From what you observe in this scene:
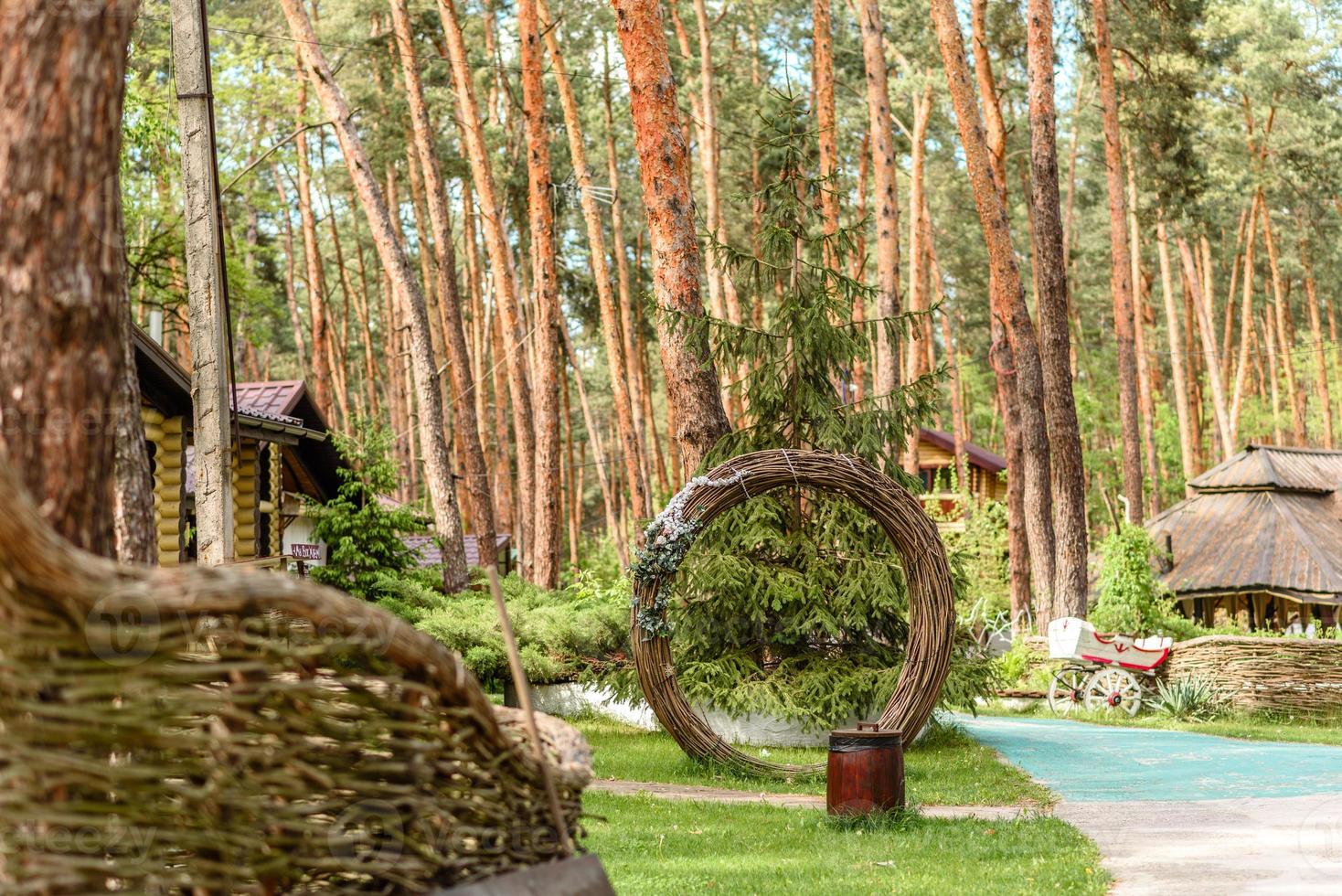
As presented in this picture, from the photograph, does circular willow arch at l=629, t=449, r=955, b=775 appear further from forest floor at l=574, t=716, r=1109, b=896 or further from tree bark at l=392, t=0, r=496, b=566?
tree bark at l=392, t=0, r=496, b=566

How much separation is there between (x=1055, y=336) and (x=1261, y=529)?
12.1 m

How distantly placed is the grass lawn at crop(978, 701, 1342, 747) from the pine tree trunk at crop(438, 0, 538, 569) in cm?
881

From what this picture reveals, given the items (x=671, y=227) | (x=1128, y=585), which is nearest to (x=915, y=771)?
(x=671, y=227)

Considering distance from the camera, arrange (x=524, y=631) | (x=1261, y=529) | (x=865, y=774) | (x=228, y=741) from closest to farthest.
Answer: (x=228, y=741), (x=865, y=774), (x=524, y=631), (x=1261, y=529)

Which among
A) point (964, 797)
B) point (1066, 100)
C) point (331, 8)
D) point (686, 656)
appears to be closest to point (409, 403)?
point (331, 8)

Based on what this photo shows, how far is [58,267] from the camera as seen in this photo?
333cm

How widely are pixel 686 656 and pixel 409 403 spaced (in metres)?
34.3

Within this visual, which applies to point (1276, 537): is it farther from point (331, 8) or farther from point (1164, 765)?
point (331, 8)

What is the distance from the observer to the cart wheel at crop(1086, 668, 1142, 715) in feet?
57.3

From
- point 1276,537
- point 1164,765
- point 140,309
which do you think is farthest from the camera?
point 140,309

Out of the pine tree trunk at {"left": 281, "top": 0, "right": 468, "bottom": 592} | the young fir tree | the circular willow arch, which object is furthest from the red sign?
the circular willow arch

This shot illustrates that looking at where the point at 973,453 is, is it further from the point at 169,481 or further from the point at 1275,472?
the point at 169,481

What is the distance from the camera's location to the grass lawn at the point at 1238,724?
587 inches

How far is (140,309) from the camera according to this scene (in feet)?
95.6
